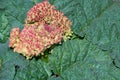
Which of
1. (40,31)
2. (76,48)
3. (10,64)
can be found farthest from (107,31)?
(10,64)

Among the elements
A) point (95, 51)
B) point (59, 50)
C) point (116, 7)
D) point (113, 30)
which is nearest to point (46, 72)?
point (59, 50)

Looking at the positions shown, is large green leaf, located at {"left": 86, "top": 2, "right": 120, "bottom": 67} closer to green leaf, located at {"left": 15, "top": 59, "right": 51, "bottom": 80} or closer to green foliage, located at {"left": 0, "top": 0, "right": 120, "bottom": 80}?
green foliage, located at {"left": 0, "top": 0, "right": 120, "bottom": 80}

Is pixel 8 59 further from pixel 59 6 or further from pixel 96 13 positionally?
pixel 96 13

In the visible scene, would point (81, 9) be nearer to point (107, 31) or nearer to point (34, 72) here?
point (107, 31)

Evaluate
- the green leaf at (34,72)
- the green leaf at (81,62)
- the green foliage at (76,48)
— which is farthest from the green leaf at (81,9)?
the green leaf at (34,72)

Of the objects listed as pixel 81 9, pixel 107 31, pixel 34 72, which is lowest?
pixel 34 72

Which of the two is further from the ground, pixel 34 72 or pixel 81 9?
pixel 81 9

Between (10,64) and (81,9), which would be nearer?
(10,64)
